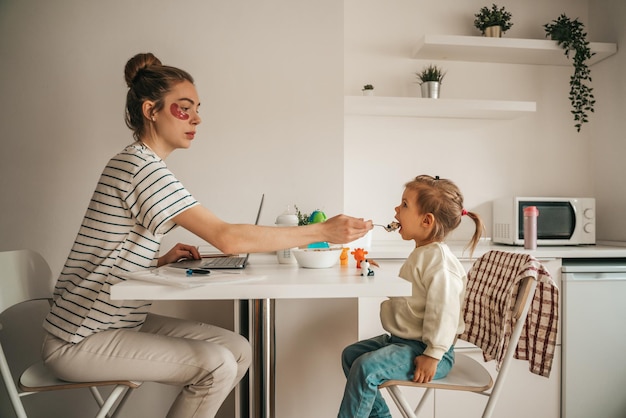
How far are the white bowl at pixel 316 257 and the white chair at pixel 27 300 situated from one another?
0.57 meters

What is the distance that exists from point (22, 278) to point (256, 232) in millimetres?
807

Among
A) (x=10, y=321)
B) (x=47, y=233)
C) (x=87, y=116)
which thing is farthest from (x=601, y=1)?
(x=10, y=321)

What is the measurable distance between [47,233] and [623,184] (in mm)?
2965

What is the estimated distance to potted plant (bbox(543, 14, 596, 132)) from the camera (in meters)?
2.70

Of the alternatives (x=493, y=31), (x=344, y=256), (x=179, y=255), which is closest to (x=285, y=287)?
(x=344, y=256)

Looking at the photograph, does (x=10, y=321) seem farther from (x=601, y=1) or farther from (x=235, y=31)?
(x=601, y=1)

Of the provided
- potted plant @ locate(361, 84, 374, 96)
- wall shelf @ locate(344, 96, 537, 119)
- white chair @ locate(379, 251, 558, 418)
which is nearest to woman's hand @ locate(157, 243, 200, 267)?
white chair @ locate(379, 251, 558, 418)

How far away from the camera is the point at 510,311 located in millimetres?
→ 1454

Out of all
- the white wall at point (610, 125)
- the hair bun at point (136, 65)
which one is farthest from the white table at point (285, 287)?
the white wall at point (610, 125)

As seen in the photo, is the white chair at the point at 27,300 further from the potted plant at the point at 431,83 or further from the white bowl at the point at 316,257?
the potted plant at the point at 431,83

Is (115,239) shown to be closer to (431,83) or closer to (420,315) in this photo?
(420,315)

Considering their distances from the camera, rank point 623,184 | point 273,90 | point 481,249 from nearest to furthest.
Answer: point 273,90 → point 481,249 → point 623,184

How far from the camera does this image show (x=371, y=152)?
2.83m

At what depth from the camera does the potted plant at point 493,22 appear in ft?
8.98
